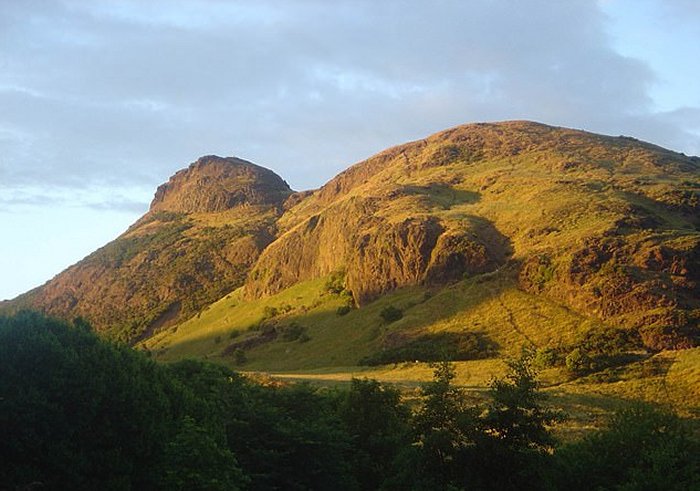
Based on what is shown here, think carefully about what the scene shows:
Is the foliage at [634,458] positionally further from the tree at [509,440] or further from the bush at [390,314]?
the bush at [390,314]

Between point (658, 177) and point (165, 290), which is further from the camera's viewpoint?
point (165, 290)

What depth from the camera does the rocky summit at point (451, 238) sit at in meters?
51.8

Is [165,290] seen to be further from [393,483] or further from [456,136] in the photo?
[393,483]

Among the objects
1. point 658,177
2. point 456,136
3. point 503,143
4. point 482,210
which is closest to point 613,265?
point 482,210

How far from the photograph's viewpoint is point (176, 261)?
4818 inches

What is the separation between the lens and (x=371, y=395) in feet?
92.8

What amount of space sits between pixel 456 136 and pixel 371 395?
287 feet

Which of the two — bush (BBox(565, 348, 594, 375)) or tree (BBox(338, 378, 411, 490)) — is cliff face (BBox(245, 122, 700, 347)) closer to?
bush (BBox(565, 348, 594, 375))

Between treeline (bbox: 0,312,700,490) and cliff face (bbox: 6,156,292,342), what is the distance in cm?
7825

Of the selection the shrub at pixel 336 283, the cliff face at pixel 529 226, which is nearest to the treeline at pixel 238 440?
the cliff face at pixel 529 226

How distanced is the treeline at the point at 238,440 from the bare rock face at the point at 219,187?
127 m

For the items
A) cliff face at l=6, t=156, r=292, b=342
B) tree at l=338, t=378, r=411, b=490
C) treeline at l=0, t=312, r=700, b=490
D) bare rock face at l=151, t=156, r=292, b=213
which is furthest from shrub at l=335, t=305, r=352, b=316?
bare rock face at l=151, t=156, r=292, b=213

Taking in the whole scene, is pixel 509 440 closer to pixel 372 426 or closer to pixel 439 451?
pixel 439 451

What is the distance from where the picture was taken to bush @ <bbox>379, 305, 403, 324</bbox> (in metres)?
60.1
